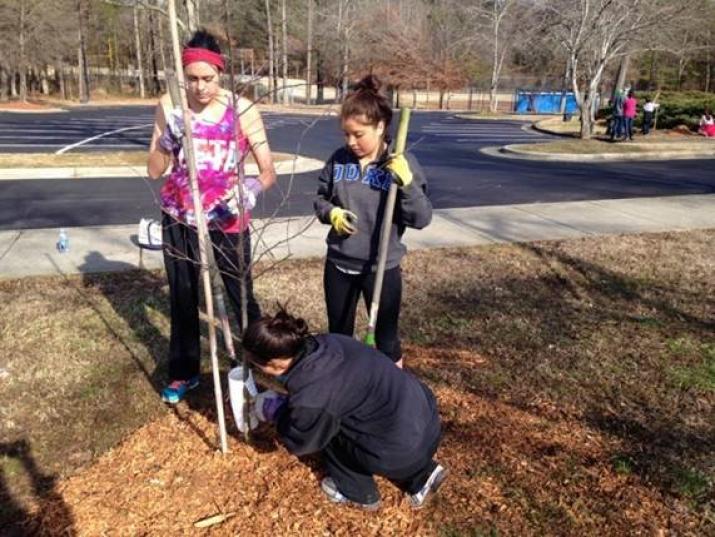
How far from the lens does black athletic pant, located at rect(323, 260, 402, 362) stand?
275cm

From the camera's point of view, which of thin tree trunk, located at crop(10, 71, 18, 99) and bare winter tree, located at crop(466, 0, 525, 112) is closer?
bare winter tree, located at crop(466, 0, 525, 112)

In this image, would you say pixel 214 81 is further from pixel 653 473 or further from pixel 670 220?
pixel 670 220

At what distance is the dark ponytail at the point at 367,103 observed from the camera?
92.7 inches

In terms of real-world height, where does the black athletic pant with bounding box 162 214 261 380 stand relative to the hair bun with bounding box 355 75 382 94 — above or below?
below

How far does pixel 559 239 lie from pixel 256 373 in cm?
444

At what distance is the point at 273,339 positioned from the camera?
76.6 inches

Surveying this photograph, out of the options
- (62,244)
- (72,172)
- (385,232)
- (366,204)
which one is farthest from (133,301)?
(72,172)

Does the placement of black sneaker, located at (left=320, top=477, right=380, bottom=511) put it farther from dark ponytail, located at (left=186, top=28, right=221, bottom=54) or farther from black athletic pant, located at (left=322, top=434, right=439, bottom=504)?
dark ponytail, located at (left=186, top=28, right=221, bottom=54)

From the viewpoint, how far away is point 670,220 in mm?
7719

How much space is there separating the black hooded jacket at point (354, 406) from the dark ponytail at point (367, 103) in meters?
0.88

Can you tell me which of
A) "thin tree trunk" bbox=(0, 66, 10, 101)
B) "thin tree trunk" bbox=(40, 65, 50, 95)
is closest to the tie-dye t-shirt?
"thin tree trunk" bbox=(0, 66, 10, 101)

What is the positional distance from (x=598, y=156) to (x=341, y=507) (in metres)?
14.1

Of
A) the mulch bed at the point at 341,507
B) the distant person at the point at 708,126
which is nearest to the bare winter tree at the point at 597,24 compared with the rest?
the distant person at the point at 708,126

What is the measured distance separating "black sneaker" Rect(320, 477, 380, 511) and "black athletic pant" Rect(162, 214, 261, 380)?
2.82ft
